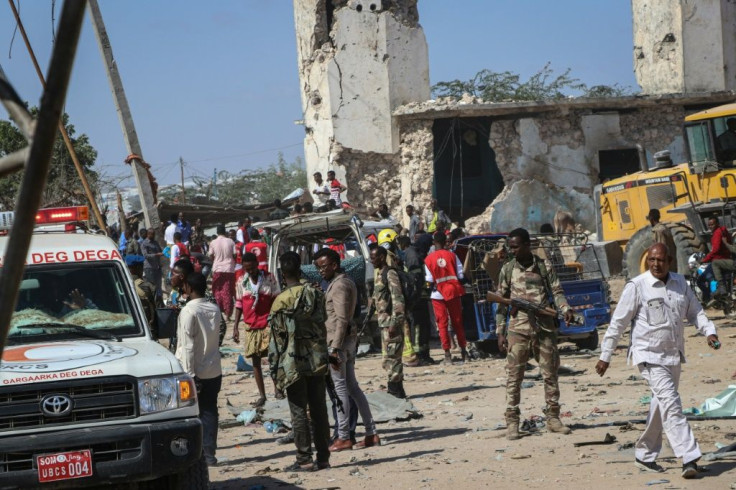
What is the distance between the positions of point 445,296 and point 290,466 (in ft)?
20.7

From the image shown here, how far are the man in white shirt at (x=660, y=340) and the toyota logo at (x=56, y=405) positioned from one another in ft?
11.7

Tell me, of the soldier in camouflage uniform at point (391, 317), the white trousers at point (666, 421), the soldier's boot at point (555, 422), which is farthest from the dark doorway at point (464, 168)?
the white trousers at point (666, 421)

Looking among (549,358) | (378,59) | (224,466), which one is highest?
(378,59)

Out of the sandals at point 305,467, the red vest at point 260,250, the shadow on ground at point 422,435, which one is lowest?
the shadow on ground at point 422,435

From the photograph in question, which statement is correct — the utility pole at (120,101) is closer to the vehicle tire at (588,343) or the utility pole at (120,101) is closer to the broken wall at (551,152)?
the vehicle tire at (588,343)

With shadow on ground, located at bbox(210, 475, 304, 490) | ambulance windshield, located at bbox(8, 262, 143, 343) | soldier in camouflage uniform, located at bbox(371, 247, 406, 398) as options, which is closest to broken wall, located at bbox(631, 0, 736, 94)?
soldier in camouflage uniform, located at bbox(371, 247, 406, 398)

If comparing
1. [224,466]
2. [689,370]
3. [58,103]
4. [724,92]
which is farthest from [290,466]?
[724,92]

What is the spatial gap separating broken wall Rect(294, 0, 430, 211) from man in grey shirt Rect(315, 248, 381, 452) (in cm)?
1879

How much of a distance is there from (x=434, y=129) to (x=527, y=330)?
63.9 feet

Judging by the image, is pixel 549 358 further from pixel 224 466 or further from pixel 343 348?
pixel 224 466

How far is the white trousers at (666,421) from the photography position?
725 cm

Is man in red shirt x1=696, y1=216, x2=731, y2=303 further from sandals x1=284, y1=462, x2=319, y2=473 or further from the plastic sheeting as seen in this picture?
sandals x1=284, y1=462, x2=319, y2=473

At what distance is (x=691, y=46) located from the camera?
29.5 metres

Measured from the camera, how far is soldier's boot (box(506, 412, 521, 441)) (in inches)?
361
